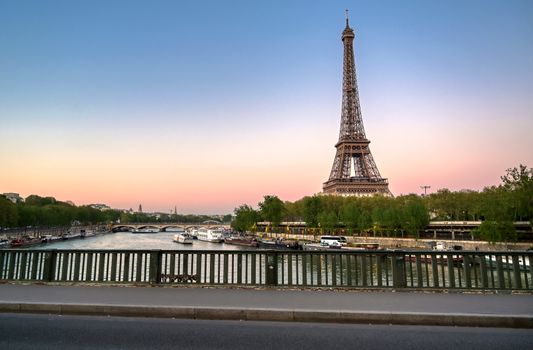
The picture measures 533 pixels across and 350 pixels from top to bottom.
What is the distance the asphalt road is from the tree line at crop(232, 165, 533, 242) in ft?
183

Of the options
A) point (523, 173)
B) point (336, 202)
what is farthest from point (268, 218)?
point (523, 173)

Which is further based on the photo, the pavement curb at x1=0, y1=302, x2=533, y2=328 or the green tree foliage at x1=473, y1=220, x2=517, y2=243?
the green tree foliage at x1=473, y1=220, x2=517, y2=243

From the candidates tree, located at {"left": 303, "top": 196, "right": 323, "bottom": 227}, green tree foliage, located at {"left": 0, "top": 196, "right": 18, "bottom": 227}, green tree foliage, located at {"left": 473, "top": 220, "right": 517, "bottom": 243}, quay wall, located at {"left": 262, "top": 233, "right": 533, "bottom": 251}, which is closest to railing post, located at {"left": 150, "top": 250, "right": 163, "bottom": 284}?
quay wall, located at {"left": 262, "top": 233, "right": 533, "bottom": 251}

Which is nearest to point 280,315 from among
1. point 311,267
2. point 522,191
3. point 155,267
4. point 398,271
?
point 311,267

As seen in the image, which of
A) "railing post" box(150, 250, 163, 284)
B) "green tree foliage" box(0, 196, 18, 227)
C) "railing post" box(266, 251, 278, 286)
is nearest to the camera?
"railing post" box(266, 251, 278, 286)

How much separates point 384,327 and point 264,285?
13.6 feet

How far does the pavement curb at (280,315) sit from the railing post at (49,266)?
2.89 m

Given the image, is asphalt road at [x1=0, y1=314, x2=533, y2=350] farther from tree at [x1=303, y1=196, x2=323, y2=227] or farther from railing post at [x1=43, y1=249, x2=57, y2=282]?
tree at [x1=303, y1=196, x2=323, y2=227]

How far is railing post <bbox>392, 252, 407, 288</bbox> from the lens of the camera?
418 inches

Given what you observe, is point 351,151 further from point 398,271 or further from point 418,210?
point 398,271

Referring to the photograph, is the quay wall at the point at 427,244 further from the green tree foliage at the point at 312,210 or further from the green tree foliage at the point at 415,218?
the green tree foliage at the point at 312,210

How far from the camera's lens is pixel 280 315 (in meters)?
8.28

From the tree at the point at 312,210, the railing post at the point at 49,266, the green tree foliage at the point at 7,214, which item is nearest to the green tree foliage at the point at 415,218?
the tree at the point at 312,210

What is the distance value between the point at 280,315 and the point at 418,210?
77.5m
